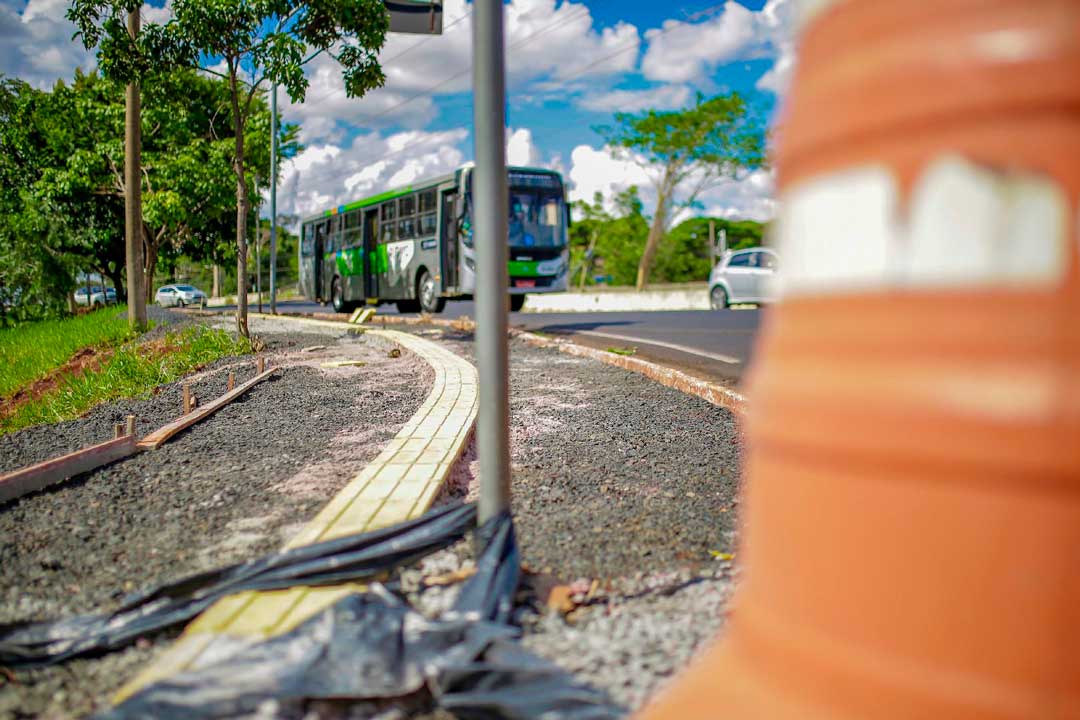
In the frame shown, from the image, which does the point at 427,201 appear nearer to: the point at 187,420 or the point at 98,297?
the point at 187,420

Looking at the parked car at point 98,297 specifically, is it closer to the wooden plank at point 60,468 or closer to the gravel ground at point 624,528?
the wooden plank at point 60,468

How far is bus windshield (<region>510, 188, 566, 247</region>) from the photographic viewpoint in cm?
1748

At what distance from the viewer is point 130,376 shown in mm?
8805

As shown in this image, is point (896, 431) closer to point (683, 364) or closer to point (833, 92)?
point (833, 92)

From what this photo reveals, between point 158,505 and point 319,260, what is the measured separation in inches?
924

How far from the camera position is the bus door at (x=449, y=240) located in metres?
18.0

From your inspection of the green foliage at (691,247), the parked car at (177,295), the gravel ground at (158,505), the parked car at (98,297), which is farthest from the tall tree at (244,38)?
the green foliage at (691,247)

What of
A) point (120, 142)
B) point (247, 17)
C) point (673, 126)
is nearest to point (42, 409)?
point (247, 17)

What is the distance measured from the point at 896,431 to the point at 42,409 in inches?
354

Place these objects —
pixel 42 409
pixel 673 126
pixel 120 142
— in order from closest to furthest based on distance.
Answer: pixel 42 409 < pixel 120 142 < pixel 673 126

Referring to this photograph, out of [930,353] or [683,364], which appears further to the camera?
[683,364]

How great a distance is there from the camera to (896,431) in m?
1.08

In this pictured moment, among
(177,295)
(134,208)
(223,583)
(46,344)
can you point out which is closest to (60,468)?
(223,583)

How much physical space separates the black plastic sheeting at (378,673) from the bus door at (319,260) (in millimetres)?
24512
